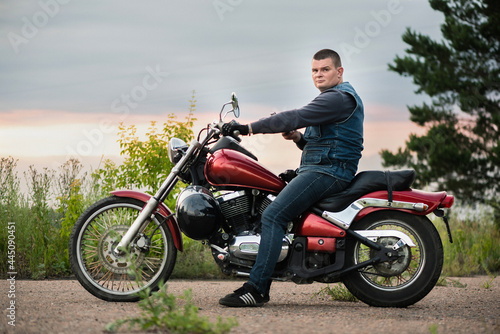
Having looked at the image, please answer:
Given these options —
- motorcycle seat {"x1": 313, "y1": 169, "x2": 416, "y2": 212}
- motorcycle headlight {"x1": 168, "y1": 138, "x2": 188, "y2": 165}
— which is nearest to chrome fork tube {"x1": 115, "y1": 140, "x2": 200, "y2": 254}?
motorcycle headlight {"x1": 168, "y1": 138, "x2": 188, "y2": 165}

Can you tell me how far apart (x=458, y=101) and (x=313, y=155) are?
1386 centimetres

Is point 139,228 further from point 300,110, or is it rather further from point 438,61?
point 438,61

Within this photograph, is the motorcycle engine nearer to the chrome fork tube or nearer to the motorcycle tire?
the chrome fork tube

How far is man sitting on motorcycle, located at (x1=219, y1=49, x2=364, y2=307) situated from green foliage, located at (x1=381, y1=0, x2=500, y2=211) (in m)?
12.4

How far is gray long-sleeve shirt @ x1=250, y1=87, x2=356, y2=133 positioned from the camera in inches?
187

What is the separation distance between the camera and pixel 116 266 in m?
5.11

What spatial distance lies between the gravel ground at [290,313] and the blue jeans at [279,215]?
0.30 meters

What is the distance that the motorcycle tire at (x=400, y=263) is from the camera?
4949 mm

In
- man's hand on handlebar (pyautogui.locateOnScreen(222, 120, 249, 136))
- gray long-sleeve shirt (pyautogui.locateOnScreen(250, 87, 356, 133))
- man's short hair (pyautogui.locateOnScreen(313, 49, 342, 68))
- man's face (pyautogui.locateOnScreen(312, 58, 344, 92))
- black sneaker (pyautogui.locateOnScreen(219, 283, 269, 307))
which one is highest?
man's short hair (pyautogui.locateOnScreen(313, 49, 342, 68))

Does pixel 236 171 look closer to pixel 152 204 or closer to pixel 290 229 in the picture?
pixel 290 229

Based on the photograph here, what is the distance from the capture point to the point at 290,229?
16.5ft

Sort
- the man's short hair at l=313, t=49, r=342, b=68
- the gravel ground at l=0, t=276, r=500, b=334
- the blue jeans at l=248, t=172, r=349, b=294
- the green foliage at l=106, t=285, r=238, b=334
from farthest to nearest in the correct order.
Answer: the man's short hair at l=313, t=49, r=342, b=68 < the blue jeans at l=248, t=172, r=349, b=294 < the gravel ground at l=0, t=276, r=500, b=334 < the green foliage at l=106, t=285, r=238, b=334

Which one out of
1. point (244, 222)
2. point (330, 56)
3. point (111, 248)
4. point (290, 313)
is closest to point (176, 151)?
point (244, 222)

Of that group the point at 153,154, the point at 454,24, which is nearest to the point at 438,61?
the point at 454,24
